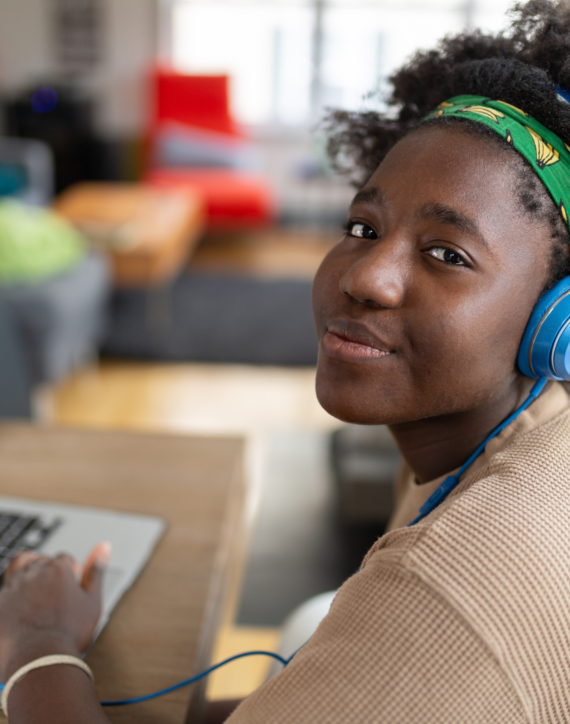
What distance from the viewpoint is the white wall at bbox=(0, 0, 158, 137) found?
5945 millimetres

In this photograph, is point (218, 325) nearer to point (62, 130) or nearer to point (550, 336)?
point (62, 130)

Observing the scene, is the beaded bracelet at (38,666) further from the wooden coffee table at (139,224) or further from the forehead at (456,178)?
the wooden coffee table at (139,224)

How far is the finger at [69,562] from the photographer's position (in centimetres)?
76

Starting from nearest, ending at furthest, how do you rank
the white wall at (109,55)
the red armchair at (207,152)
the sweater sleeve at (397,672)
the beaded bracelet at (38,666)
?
the sweater sleeve at (397,672) → the beaded bracelet at (38,666) → the red armchair at (207,152) → the white wall at (109,55)

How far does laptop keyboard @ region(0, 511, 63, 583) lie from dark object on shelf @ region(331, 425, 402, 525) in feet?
4.33

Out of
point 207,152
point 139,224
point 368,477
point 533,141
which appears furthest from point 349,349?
point 207,152

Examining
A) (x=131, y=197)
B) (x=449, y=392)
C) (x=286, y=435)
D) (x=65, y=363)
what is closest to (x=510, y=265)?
(x=449, y=392)

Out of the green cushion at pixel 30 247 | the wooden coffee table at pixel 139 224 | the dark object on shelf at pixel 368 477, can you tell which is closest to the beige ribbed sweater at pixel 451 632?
the dark object on shelf at pixel 368 477

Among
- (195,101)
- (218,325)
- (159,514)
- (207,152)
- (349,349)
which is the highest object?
(349,349)

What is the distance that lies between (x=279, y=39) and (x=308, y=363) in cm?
386

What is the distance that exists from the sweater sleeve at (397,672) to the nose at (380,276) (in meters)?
0.26

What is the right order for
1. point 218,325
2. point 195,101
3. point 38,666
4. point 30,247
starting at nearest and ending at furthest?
point 38,666, point 30,247, point 218,325, point 195,101

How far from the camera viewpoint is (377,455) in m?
2.22

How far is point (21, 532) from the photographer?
2.82 ft
